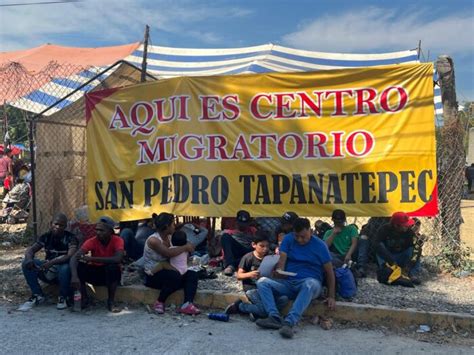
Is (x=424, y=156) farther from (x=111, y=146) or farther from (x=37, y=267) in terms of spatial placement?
(x=37, y=267)

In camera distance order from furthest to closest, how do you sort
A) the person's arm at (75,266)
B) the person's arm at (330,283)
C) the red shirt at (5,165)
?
1. the red shirt at (5,165)
2. the person's arm at (75,266)
3. the person's arm at (330,283)

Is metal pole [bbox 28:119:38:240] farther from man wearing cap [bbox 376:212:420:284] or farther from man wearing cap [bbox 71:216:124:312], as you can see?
man wearing cap [bbox 376:212:420:284]

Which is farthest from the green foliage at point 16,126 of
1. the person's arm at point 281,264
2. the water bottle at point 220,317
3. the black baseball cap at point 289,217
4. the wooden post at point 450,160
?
the wooden post at point 450,160

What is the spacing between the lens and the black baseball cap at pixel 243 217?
581cm

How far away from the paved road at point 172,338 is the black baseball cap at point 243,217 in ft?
4.66

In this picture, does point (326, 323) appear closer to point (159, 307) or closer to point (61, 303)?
point (159, 307)

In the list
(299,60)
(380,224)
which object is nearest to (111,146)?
(380,224)

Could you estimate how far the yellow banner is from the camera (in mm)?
5488

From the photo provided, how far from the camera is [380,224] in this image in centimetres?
597

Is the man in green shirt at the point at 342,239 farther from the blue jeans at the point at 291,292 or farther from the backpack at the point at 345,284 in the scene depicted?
the blue jeans at the point at 291,292

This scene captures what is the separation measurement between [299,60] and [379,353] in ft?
33.4

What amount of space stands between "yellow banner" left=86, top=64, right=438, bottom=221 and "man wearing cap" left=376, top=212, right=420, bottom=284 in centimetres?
23

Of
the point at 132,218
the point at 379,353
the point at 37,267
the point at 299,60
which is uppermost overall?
the point at 299,60

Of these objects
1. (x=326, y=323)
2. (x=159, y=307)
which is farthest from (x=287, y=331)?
(x=159, y=307)
